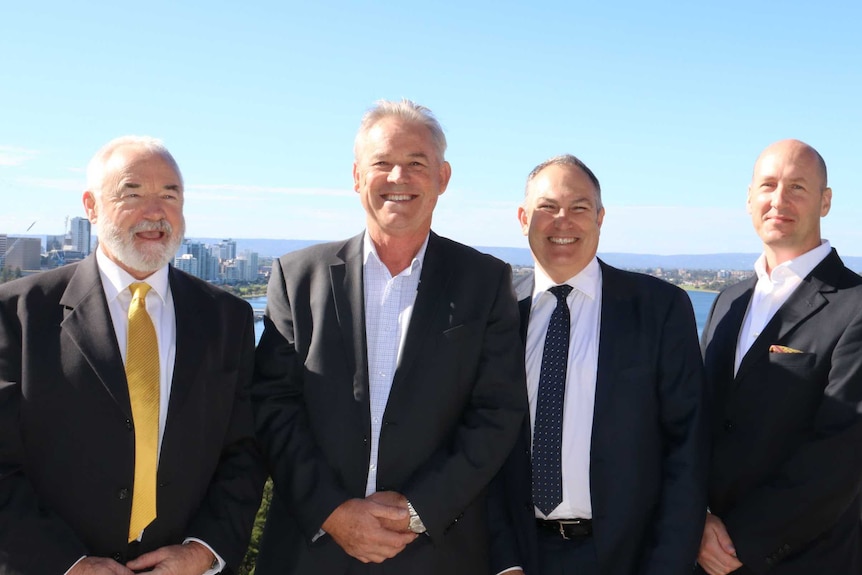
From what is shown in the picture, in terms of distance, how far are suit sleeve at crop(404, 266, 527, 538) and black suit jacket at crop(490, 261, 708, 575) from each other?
0.82 feet

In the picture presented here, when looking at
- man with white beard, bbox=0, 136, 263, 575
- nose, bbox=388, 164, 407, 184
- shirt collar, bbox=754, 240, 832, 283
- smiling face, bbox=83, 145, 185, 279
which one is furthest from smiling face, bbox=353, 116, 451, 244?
shirt collar, bbox=754, 240, 832, 283

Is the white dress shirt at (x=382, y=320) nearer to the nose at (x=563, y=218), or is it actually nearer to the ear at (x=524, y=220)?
the ear at (x=524, y=220)

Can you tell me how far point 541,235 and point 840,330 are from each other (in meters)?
1.50

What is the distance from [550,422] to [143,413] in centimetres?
182

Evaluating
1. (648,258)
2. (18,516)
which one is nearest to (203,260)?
(18,516)

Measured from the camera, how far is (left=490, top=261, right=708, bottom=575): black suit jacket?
3393 mm

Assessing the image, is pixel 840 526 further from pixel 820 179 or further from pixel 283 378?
pixel 283 378

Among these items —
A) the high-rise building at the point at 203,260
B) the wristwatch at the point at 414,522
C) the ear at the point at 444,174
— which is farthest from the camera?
the high-rise building at the point at 203,260

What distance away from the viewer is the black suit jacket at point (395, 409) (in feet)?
11.0

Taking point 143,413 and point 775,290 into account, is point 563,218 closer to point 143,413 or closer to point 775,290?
point 775,290

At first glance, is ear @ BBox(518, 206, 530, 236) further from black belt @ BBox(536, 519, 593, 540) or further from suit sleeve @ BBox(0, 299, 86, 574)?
suit sleeve @ BBox(0, 299, 86, 574)

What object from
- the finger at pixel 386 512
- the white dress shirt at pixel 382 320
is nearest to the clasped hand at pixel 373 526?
the finger at pixel 386 512

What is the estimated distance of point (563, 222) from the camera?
12.3ft

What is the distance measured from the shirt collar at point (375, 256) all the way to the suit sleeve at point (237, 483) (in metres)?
0.62
